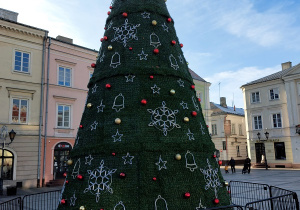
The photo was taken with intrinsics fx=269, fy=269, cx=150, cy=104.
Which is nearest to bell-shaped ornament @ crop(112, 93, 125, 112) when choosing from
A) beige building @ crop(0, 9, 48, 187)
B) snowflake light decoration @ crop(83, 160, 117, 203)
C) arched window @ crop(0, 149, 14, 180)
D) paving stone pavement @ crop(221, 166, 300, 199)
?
snowflake light decoration @ crop(83, 160, 117, 203)

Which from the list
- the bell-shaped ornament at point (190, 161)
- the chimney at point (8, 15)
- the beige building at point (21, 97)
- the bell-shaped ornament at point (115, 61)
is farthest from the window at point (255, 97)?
the bell-shaped ornament at point (190, 161)

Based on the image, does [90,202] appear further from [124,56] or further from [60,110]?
[60,110]

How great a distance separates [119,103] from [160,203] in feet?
4.76

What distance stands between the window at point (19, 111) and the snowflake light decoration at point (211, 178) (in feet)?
57.5

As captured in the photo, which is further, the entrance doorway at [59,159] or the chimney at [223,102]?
the chimney at [223,102]

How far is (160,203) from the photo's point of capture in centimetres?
320

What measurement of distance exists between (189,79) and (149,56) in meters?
0.75

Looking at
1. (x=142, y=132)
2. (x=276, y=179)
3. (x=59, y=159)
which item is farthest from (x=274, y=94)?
(x=142, y=132)

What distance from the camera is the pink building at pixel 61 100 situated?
19672 mm

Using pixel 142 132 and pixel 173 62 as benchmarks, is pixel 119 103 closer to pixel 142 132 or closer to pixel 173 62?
pixel 142 132

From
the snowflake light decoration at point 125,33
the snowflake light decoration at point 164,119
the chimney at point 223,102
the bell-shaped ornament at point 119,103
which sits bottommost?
the snowflake light decoration at point 164,119

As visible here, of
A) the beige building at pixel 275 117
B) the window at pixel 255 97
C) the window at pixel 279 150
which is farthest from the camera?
the window at pixel 255 97

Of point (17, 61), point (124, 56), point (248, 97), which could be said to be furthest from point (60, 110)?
point (248, 97)

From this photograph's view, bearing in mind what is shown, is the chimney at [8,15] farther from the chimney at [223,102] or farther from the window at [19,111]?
the chimney at [223,102]
